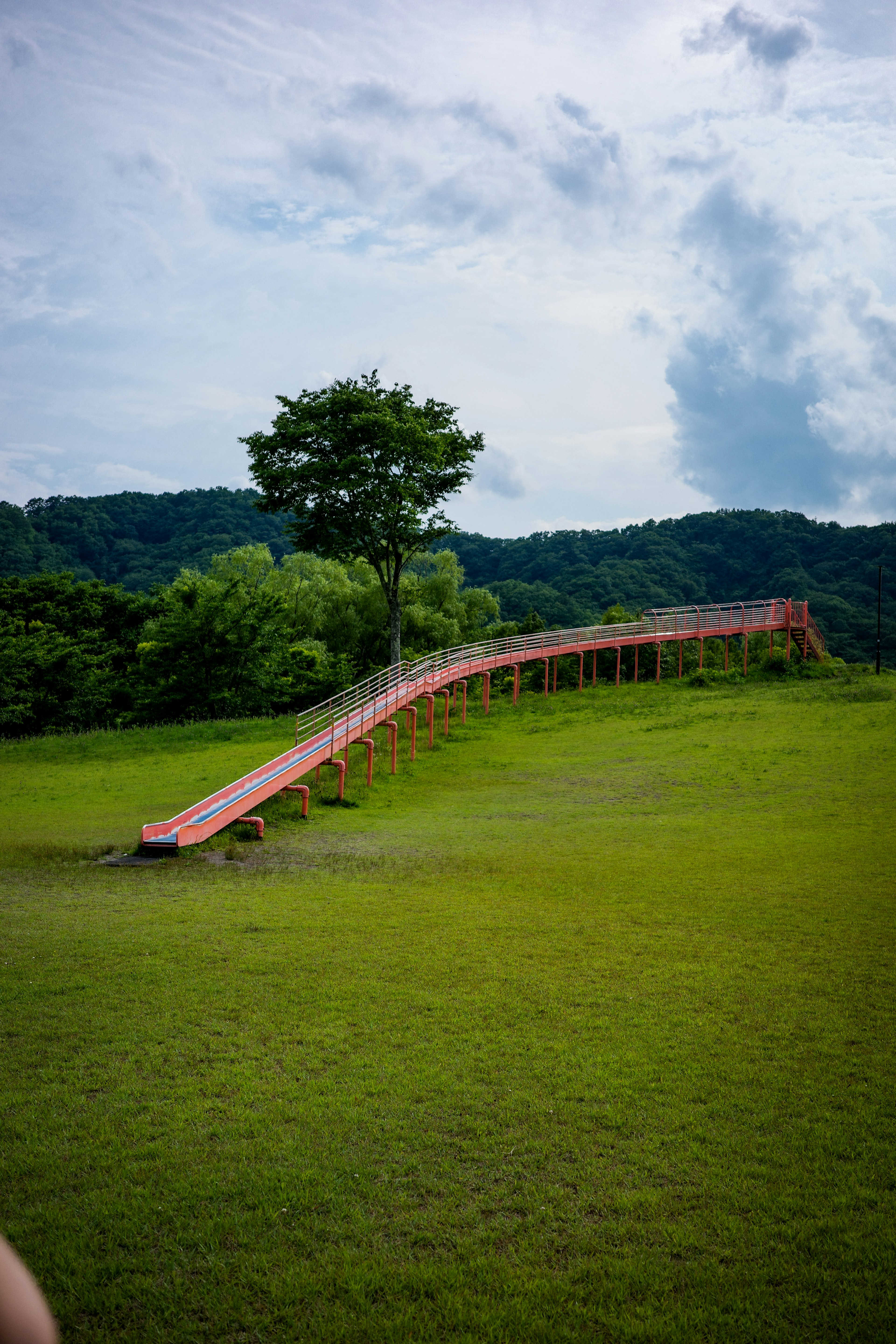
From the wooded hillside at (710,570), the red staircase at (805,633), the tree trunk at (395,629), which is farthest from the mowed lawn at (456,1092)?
the wooded hillside at (710,570)

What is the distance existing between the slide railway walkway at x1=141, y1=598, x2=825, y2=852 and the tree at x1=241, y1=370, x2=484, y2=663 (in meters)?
4.08

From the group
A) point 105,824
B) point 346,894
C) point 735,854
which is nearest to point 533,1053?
point 346,894

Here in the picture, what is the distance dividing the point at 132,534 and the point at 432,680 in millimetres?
60777

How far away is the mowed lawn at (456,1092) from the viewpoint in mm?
5559

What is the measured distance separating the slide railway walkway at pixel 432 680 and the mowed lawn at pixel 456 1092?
2038 mm

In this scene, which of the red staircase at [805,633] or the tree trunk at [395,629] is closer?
the tree trunk at [395,629]

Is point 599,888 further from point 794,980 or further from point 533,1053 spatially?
point 533,1053

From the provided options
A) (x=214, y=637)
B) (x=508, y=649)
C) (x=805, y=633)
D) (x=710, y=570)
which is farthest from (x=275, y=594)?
(x=710, y=570)

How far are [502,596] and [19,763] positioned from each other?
55.1 meters

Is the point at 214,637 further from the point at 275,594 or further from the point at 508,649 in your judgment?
the point at 508,649

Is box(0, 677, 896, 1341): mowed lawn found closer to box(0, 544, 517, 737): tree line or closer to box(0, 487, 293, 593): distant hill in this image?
→ box(0, 544, 517, 737): tree line

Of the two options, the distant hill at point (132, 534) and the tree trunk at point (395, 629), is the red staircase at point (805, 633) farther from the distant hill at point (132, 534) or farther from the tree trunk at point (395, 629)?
the distant hill at point (132, 534)

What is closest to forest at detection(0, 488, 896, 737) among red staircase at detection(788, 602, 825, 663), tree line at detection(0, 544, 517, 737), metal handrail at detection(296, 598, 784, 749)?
tree line at detection(0, 544, 517, 737)

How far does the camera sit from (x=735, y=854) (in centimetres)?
A: 1816
